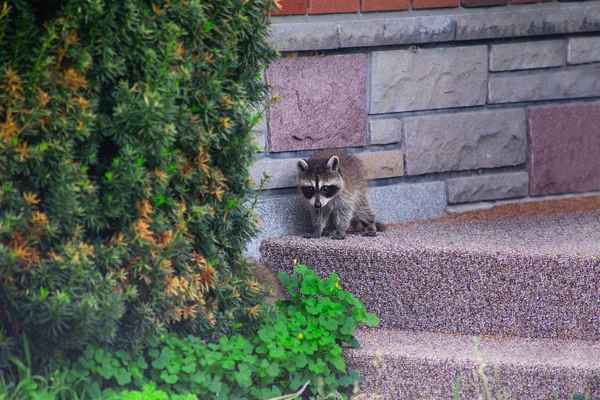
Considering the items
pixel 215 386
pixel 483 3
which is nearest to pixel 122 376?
pixel 215 386

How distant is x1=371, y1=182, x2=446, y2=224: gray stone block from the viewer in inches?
219

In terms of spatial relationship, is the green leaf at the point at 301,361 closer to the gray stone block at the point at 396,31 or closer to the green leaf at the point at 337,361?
the green leaf at the point at 337,361

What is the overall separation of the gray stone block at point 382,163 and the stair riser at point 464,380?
5.53 feet

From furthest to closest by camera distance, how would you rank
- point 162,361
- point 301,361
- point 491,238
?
point 491,238 → point 301,361 → point 162,361

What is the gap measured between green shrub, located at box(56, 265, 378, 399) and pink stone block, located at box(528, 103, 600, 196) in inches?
87.5

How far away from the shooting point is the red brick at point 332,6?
506cm

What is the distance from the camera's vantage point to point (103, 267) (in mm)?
3121

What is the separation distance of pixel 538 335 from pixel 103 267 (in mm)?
2362

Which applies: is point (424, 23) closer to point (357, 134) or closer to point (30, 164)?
point (357, 134)

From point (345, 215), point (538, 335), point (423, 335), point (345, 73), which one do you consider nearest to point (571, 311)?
point (538, 335)

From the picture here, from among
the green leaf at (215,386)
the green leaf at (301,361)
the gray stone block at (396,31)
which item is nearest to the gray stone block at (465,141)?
the gray stone block at (396,31)

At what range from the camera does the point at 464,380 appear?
3959 mm

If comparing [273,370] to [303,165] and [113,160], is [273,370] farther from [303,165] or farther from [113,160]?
[303,165]

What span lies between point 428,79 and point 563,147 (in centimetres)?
117
